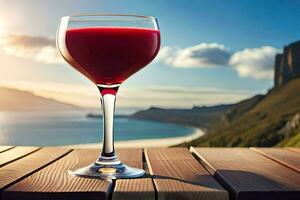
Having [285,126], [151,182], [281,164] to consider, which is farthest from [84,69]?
[285,126]

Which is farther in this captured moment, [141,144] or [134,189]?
[141,144]

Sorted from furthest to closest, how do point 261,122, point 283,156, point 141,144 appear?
point 261,122
point 141,144
point 283,156

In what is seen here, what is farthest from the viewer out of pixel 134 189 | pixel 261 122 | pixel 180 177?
pixel 261 122

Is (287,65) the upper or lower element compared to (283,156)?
upper

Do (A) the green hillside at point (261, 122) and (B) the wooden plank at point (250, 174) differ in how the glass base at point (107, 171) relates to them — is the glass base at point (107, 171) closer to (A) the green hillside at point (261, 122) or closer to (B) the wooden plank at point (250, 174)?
(B) the wooden plank at point (250, 174)

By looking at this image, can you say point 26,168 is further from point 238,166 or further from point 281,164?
point 281,164

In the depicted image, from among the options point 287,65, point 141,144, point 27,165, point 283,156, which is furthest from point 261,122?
point 27,165

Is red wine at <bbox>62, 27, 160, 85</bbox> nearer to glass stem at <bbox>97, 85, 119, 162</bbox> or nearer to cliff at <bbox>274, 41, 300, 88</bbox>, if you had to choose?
glass stem at <bbox>97, 85, 119, 162</bbox>

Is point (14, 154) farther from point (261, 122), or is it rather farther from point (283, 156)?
point (261, 122)

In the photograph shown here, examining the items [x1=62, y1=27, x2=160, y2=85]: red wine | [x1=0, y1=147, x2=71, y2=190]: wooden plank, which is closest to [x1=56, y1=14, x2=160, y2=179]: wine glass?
[x1=62, y1=27, x2=160, y2=85]: red wine
